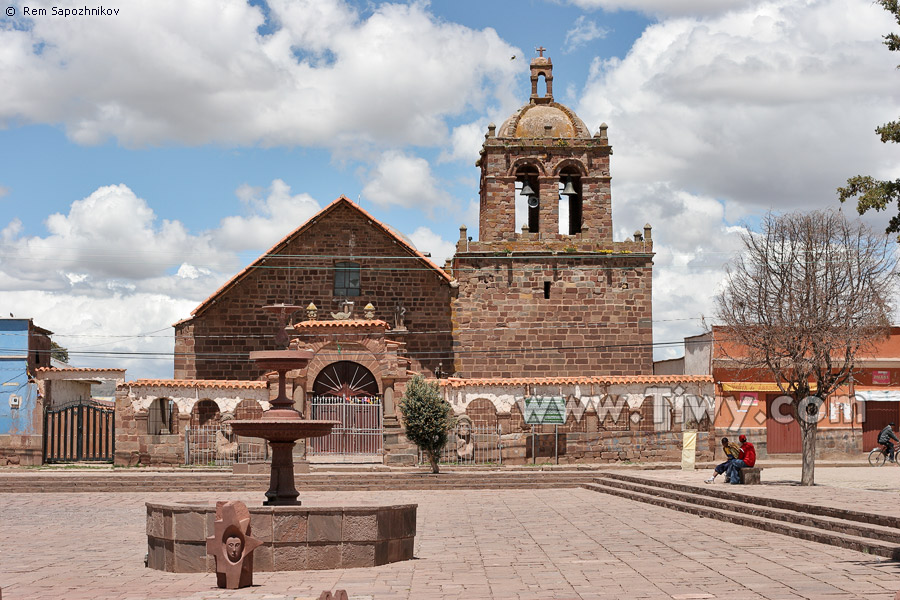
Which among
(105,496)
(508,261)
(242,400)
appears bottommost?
(105,496)

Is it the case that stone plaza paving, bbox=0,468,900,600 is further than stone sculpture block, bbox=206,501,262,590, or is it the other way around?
stone sculpture block, bbox=206,501,262,590

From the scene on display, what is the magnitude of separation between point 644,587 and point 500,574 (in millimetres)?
1773

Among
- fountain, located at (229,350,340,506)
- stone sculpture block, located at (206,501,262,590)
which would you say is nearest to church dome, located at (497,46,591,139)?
fountain, located at (229,350,340,506)

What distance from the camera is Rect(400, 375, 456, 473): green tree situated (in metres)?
26.5

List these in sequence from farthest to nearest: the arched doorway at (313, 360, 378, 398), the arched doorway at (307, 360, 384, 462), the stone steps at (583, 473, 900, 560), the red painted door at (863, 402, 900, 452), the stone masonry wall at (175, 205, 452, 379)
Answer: the stone masonry wall at (175, 205, 452, 379) < the red painted door at (863, 402, 900, 452) < the arched doorway at (313, 360, 378, 398) < the arched doorway at (307, 360, 384, 462) < the stone steps at (583, 473, 900, 560)

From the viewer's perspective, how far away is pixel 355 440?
29.8 m

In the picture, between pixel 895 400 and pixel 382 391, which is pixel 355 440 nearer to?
pixel 382 391

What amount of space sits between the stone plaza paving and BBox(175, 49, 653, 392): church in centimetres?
1450

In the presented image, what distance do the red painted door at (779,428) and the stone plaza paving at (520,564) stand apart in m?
14.1

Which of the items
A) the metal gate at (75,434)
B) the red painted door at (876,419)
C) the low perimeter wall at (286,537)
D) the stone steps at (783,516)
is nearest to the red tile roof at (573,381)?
the red painted door at (876,419)

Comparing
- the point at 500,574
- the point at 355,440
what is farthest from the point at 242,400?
the point at 500,574

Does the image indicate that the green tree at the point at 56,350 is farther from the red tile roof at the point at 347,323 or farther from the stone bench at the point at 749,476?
the stone bench at the point at 749,476

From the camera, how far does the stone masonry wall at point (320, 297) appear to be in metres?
33.3

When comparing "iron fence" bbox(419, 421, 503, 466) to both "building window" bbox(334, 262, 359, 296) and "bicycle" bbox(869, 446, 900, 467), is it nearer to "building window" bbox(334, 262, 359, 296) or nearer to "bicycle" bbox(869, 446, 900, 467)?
"building window" bbox(334, 262, 359, 296)
